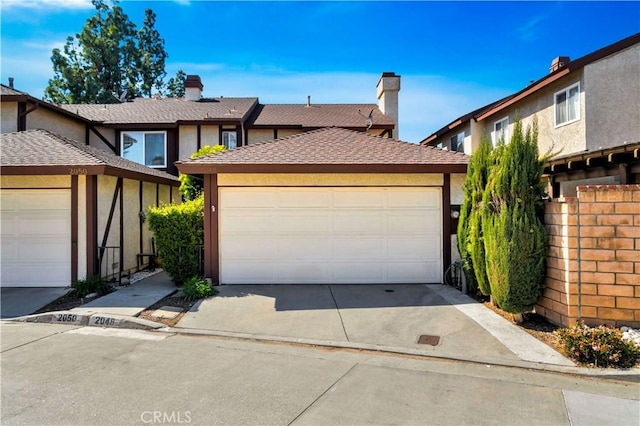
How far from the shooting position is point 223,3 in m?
9.38

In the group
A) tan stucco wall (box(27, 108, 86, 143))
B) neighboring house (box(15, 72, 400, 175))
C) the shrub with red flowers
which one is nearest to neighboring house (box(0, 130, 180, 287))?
tan stucco wall (box(27, 108, 86, 143))

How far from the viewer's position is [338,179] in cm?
937

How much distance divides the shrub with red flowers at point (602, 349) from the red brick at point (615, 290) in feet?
2.21

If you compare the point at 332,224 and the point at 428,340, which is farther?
the point at 332,224

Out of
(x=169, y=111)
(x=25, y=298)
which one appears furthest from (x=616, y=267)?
(x=169, y=111)

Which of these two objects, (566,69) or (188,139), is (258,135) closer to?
(188,139)

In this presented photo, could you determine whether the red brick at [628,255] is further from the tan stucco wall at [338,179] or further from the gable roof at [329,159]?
the tan stucco wall at [338,179]

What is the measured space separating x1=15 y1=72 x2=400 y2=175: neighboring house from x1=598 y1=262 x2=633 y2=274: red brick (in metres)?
12.5

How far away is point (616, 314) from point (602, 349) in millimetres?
1105

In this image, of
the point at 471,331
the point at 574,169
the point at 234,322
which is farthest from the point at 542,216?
the point at 234,322

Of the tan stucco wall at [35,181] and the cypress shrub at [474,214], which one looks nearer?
the cypress shrub at [474,214]

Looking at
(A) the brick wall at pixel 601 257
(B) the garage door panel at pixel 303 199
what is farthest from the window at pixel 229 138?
(A) the brick wall at pixel 601 257

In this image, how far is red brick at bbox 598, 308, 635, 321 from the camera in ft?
18.1

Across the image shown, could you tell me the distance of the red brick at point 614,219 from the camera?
18.2 ft
